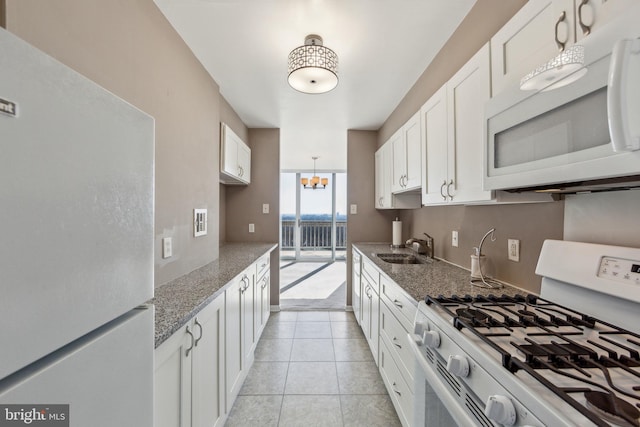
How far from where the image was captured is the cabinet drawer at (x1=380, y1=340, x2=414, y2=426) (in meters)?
1.46

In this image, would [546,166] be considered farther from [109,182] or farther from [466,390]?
[109,182]

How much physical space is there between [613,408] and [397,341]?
119cm

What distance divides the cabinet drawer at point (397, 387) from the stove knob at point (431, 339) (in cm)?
57

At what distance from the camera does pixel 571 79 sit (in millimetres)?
743

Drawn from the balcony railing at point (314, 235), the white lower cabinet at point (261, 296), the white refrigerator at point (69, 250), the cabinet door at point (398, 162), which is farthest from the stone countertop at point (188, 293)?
the balcony railing at point (314, 235)

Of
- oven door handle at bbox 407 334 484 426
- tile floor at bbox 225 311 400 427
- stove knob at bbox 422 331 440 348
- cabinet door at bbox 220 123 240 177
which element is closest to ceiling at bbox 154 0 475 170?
cabinet door at bbox 220 123 240 177

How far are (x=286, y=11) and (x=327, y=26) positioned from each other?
27 cm

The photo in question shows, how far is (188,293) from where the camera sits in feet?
4.51

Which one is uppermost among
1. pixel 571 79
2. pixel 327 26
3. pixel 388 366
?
pixel 327 26

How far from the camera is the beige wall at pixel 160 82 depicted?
94 cm

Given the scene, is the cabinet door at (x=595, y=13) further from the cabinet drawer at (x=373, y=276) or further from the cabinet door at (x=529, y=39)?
the cabinet drawer at (x=373, y=276)

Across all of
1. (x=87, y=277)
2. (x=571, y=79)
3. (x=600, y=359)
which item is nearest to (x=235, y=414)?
(x=87, y=277)

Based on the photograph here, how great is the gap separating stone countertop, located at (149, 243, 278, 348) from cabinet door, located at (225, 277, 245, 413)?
4.8 inches

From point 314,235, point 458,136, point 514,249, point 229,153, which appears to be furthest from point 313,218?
point 514,249
